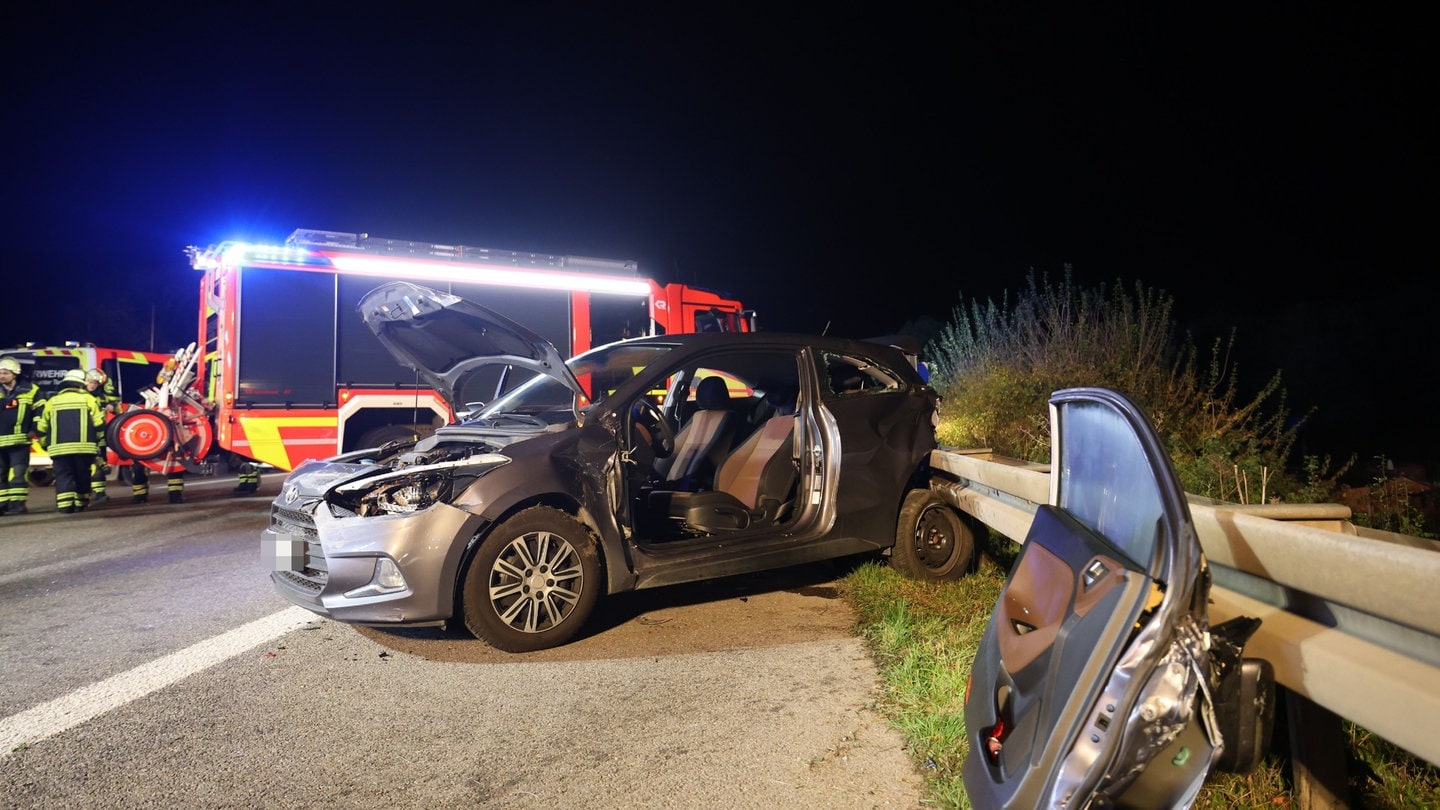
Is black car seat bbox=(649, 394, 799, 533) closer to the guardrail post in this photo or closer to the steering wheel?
the steering wheel

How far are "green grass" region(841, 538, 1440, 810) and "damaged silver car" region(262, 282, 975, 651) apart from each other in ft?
0.92

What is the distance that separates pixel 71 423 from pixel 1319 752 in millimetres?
10703

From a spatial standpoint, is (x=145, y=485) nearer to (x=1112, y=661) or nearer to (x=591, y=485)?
(x=591, y=485)

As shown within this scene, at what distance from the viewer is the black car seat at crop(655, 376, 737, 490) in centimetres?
525

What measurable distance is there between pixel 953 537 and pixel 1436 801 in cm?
282

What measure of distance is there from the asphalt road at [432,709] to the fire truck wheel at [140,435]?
5193 mm

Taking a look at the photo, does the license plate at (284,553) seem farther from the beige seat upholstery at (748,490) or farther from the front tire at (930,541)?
the front tire at (930,541)

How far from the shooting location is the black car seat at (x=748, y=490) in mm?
4516

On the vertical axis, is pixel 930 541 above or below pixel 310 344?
below

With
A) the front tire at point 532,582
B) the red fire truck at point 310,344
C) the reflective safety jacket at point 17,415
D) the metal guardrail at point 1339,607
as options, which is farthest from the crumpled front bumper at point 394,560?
the reflective safety jacket at point 17,415

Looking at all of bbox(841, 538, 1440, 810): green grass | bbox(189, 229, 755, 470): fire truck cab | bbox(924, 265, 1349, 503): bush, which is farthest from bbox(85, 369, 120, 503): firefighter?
bbox(924, 265, 1349, 503): bush

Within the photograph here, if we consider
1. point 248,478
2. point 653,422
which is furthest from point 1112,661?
point 248,478

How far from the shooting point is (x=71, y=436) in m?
8.44

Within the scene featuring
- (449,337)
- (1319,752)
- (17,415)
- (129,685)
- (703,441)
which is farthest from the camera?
(17,415)
